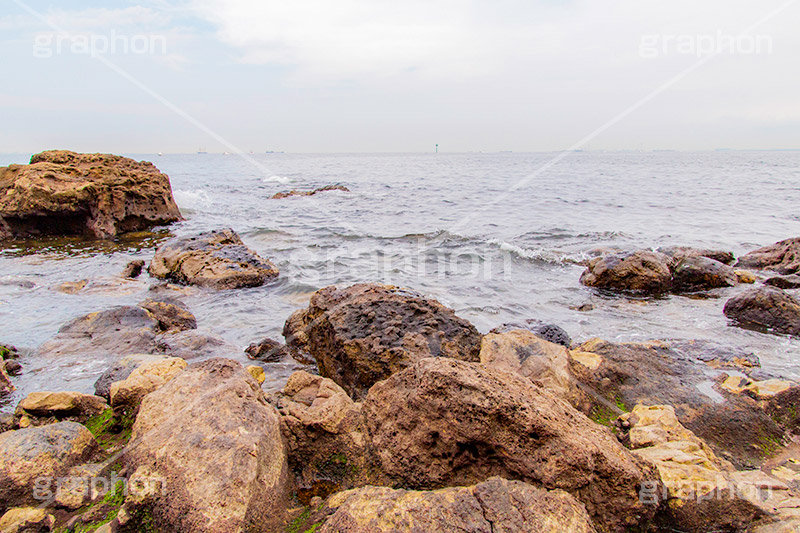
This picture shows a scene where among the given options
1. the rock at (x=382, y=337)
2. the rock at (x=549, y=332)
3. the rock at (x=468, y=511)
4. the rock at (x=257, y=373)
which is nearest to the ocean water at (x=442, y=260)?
the rock at (x=257, y=373)

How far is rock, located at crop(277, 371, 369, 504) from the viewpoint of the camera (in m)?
2.77

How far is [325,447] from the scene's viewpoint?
2895mm

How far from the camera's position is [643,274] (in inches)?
351

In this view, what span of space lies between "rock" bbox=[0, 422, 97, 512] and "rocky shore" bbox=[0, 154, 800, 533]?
0.03 feet

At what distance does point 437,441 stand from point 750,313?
22.9 feet

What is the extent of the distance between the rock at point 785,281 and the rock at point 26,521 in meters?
11.4

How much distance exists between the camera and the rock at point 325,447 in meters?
2.77

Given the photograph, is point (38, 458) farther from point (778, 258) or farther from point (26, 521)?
point (778, 258)

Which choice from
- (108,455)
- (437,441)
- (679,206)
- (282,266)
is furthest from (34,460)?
(679,206)

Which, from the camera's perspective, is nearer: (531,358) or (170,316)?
(531,358)

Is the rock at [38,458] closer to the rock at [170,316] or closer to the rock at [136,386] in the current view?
the rock at [136,386]

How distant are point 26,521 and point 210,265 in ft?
23.9

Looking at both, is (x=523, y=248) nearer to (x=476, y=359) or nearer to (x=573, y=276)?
(x=573, y=276)

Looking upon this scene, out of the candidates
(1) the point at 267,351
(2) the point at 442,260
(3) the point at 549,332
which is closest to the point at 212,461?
(1) the point at 267,351
